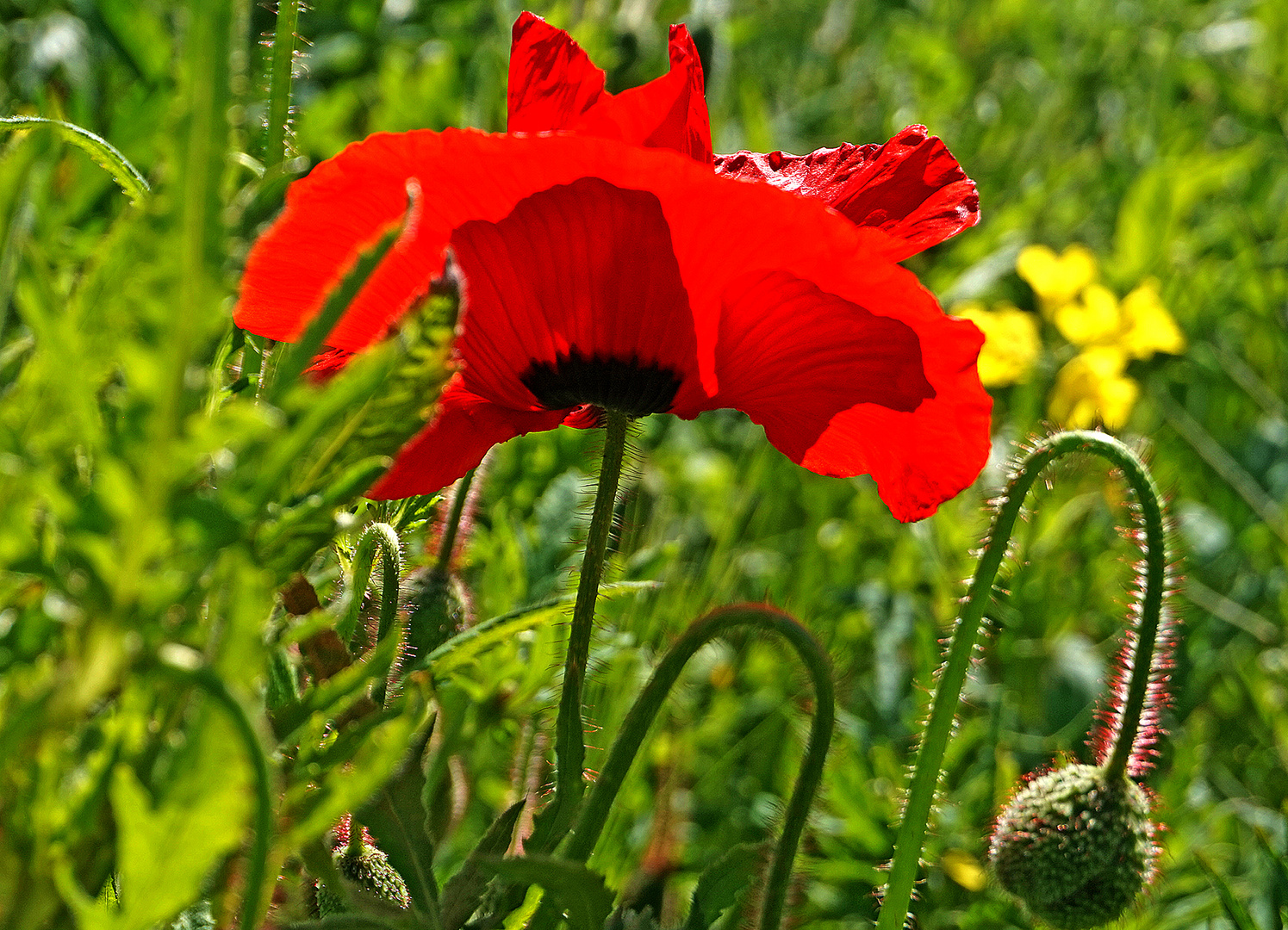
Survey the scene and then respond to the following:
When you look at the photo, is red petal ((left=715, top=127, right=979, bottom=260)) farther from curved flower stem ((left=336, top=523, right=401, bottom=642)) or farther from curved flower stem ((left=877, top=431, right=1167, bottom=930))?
curved flower stem ((left=336, top=523, right=401, bottom=642))

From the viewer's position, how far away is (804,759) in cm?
56

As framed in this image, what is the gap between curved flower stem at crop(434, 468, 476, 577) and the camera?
732 millimetres

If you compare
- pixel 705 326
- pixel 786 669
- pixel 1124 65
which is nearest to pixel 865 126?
pixel 1124 65

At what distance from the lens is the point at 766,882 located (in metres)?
0.54

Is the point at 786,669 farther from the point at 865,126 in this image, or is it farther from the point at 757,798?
the point at 865,126

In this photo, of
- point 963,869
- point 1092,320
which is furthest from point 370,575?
point 1092,320

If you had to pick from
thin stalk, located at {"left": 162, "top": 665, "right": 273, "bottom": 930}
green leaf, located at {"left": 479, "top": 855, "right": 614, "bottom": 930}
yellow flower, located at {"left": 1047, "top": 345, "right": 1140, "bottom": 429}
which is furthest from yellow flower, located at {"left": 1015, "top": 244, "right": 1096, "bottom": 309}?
thin stalk, located at {"left": 162, "top": 665, "right": 273, "bottom": 930}

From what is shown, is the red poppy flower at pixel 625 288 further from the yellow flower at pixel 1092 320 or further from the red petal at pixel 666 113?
the yellow flower at pixel 1092 320

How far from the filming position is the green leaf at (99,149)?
0.49m

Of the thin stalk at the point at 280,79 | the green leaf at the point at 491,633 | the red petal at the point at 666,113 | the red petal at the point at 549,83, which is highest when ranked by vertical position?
the thin stalk at the point at 280,79

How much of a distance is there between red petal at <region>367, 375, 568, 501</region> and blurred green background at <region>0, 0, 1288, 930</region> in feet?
0.30

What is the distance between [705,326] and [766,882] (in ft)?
0.75

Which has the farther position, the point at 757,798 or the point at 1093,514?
the point at 1093,514

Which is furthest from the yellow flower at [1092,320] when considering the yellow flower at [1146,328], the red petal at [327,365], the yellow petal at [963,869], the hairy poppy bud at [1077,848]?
the red petal at [327,365]
